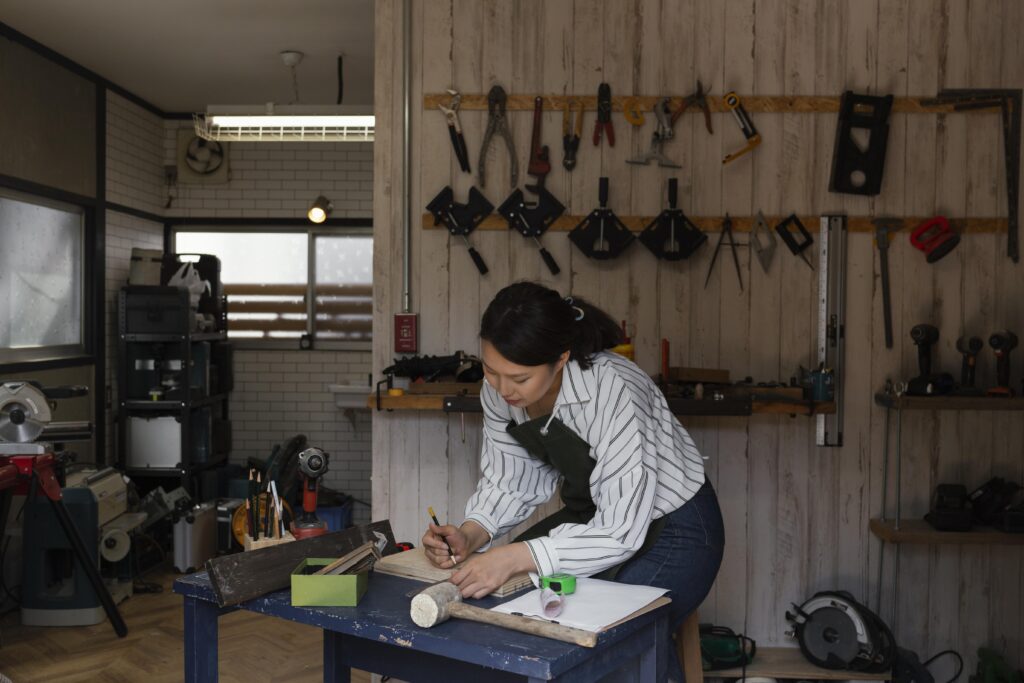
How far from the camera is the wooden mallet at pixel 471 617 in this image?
71.3 inches

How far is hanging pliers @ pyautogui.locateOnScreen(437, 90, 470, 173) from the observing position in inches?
162

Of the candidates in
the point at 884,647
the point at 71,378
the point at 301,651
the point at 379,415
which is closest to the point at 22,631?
the point at 301,651

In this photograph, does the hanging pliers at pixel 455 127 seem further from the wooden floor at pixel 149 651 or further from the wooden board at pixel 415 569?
the wooden floor at pixel 149 651

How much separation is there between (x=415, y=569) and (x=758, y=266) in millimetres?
2428

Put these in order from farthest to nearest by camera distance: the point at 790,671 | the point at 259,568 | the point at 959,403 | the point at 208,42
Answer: the point at 208,42 → the point at 790,671 → the point at 959,403 → the point at 259,568

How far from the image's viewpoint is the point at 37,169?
597 cm

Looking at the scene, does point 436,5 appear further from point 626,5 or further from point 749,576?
point 749,576

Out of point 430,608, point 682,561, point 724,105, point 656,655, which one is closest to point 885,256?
point 724,105

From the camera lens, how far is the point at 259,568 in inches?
84.2

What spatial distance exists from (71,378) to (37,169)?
140 cm

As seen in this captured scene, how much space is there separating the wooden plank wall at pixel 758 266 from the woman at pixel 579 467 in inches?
64.6

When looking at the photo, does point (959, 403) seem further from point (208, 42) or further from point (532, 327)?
point (208, 42)

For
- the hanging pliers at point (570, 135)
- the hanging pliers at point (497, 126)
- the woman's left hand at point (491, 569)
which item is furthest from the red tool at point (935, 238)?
the woman's left hand at point (491, 569)

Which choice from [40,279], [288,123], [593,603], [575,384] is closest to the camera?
[593,603]
